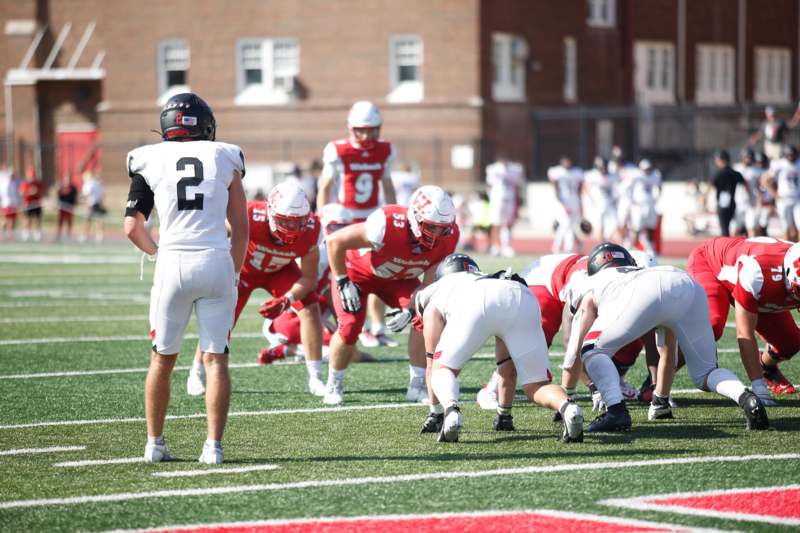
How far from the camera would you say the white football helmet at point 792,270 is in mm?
7875

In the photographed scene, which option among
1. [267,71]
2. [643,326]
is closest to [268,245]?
[643,326]

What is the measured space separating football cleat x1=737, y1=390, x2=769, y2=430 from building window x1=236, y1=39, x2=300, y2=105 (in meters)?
30.1

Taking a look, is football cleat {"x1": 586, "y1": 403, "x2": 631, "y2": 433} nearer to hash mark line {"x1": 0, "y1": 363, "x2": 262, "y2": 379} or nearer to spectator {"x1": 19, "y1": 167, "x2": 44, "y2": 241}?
hash mark line {"x1": 0, "y1": 363, "x2": 262, "y2": 379}

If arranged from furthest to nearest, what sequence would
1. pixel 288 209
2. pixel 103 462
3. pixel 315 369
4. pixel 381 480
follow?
pixel 315 369 < pixel 288 209 < pixel 103 462 < pixel 381 480

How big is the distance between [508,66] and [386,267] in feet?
92.7

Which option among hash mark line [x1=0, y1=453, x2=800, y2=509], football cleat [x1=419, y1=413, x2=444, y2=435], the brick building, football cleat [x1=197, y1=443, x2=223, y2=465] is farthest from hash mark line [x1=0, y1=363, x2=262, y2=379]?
the brick building

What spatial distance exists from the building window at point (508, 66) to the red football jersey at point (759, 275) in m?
27.9

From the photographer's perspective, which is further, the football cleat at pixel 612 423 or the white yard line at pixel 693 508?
the football cleat at pixel 612 423

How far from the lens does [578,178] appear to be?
26.0 metres

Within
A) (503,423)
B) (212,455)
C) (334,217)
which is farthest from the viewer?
(334,217)

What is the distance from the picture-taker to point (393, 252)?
8.80 metres

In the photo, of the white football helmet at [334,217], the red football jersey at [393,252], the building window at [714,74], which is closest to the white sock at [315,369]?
the red football jersey at [393,252]

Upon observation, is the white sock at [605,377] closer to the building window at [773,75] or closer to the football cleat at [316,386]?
the football cleat at [316,386]

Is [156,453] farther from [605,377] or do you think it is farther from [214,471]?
[605,377]
